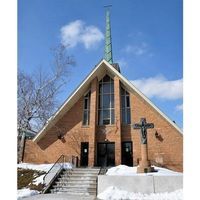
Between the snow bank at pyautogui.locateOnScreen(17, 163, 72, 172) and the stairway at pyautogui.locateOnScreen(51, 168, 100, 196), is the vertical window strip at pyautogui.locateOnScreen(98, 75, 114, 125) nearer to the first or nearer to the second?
the snow bank at pyautogui.locateOnScreen(17, 163, 72, 172)

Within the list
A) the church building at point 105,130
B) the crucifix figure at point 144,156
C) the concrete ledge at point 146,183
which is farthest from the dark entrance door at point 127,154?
the concrete ledge at point 146,183

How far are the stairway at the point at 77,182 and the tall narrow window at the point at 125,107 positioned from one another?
3.97 meters

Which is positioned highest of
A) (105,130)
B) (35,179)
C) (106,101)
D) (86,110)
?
(106,101)

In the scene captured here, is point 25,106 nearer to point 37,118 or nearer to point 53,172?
point 37,118

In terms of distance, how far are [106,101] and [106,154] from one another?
2925 mm

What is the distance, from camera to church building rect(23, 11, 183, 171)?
13.2m

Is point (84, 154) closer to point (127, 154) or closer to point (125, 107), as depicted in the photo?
point (127, 154)

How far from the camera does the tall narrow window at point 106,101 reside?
14.4 metres

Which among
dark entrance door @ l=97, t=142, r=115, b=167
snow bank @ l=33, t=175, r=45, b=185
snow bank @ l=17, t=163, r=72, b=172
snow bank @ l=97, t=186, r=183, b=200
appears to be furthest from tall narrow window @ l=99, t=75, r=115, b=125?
snow bank @ l=97, t=186, r=183, b=200

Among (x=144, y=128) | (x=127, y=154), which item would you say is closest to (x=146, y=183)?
(x=144, y=128)

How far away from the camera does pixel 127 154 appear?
44.8ft

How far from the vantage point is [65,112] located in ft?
48.0
